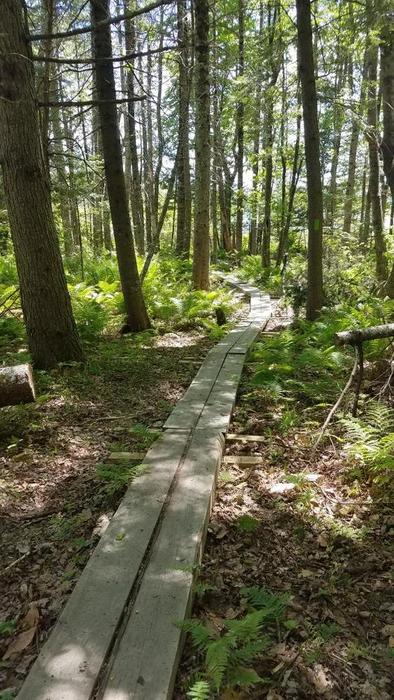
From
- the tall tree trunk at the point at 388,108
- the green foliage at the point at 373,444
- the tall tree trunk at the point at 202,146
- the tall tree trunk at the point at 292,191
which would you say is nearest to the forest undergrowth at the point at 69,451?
the green foliage at the point at 373,444

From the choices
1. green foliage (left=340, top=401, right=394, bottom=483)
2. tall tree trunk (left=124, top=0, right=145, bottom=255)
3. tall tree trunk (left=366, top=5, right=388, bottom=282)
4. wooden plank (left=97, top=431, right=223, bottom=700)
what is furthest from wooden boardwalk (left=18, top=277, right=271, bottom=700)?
tall tree trunk (left=124, top=0, right=145, bottom=255)

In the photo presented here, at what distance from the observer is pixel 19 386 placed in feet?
15.9

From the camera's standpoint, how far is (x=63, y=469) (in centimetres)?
416

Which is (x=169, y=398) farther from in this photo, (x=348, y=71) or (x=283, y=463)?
(x=348, y=71)

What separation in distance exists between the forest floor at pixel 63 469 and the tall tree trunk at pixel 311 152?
10.4ft

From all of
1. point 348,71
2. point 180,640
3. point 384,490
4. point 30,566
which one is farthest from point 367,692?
point 348,71

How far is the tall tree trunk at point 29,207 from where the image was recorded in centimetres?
544

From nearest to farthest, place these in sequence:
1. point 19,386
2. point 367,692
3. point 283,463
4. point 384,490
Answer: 1. point 367,692
2. point 384,490
3. point 283,463
4. point 19,386

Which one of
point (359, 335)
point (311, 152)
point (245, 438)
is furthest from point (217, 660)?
point (311, 152)

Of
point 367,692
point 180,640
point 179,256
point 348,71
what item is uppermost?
point 348,71

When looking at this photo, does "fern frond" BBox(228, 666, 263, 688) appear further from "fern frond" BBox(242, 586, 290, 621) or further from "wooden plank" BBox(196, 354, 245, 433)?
"wooden plank" BBox(196, 354, 245, 433)

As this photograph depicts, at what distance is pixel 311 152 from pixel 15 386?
6.56 m

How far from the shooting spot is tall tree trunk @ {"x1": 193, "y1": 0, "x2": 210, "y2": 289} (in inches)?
440

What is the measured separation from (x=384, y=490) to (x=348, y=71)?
76.9 ft
